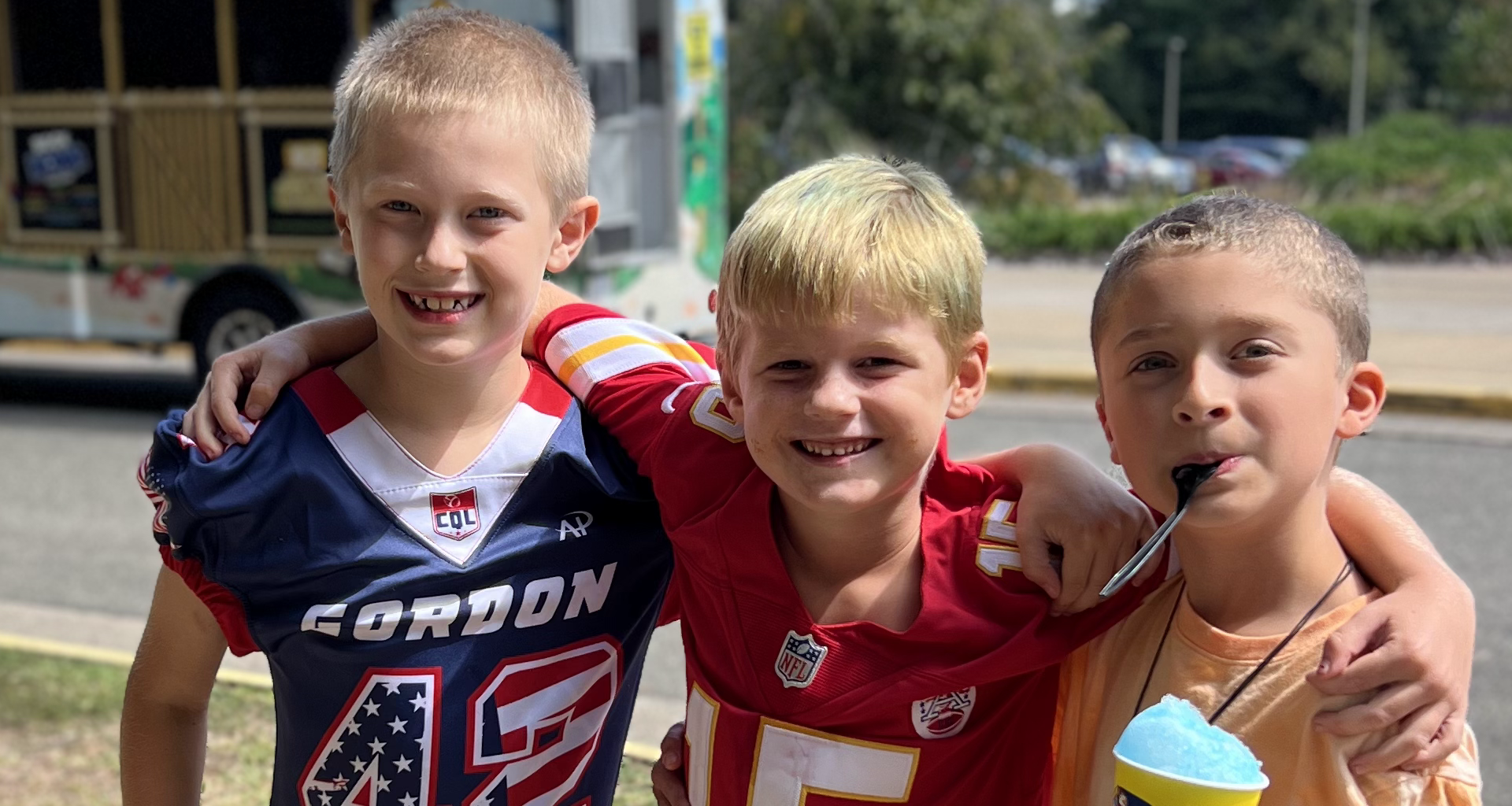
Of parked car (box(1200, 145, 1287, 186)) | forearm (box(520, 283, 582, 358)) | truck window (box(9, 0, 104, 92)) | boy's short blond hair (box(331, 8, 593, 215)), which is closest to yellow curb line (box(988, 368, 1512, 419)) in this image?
forearm (box(520, 283, 582, 358))

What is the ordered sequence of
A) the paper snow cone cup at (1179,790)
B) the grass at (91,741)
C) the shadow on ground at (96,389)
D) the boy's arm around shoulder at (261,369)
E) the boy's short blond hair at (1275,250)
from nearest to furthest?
the paper snow cone cup at (1179,790), the boy's short blond hair at (1275,250), the boy's arm around shoulder at (261,369), the grass at (91,741), the shadow on ground at (96,389)

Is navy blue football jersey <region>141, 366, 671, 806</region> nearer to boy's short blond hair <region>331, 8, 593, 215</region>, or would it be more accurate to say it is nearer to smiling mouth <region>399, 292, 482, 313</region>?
smiling mouth <region>399, 292, 482, 313</region>

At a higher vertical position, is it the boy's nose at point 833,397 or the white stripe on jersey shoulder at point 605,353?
the boy's nose at point 833,397

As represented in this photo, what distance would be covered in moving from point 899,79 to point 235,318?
14.1m

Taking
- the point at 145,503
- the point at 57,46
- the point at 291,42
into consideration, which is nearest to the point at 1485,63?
the point at 291,42

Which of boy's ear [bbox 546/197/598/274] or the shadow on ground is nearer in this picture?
boy's ear [bbox 546/197/598/274]

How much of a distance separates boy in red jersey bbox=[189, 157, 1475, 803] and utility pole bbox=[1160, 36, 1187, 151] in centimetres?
5962

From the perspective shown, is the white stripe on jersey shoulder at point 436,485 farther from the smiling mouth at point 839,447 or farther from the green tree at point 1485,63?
the green tree at point 1485,63

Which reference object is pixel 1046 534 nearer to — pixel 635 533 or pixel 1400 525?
pixel 1400 525

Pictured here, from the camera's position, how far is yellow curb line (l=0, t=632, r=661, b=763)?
14.1 ft

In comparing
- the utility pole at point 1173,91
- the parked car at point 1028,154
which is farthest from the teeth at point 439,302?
the utility pole at point 1173,91

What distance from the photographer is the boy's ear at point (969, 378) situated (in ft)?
6.39

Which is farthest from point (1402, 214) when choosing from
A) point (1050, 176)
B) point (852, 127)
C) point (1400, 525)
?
point (1400, 525)

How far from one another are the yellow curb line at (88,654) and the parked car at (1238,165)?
112 feet
